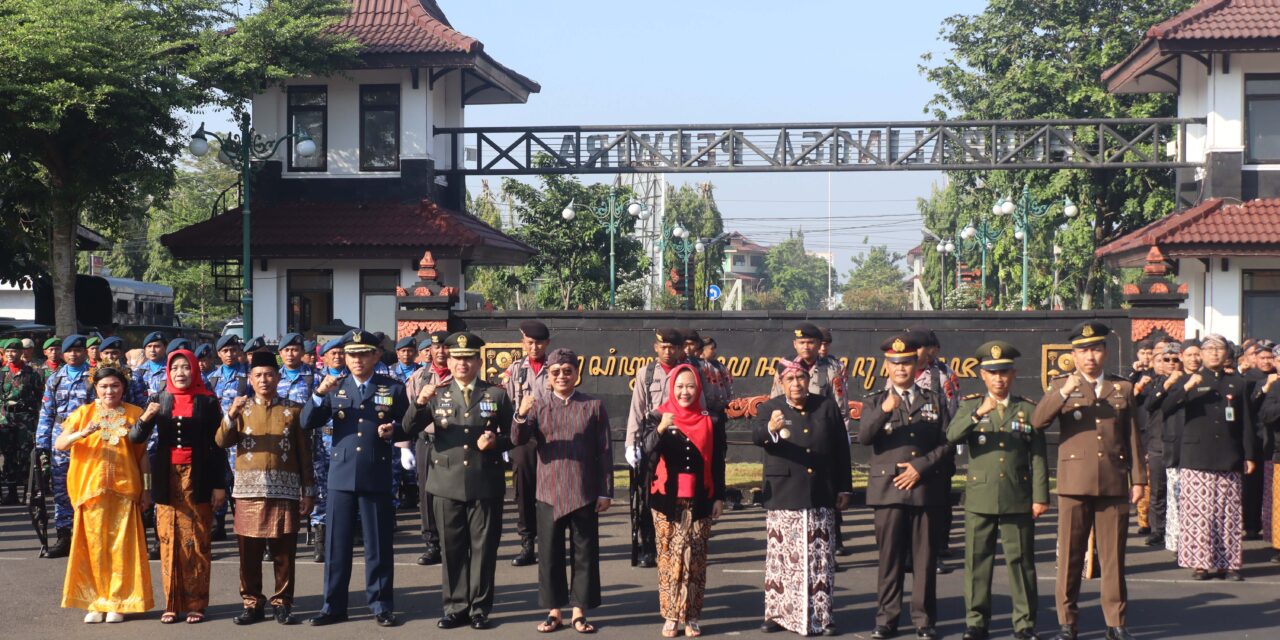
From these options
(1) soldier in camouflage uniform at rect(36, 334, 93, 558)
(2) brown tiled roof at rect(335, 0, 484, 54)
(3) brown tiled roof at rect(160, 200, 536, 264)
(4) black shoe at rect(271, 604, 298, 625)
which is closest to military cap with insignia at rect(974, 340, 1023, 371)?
(4) black shoe at rect(271, 604, 298, 625)

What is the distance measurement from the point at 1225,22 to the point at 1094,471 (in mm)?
15258

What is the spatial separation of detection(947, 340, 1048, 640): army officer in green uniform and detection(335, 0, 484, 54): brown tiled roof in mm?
15504

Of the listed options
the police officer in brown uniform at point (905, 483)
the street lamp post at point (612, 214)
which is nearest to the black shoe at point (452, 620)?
the police officer in brown uniform at point (905, 483)

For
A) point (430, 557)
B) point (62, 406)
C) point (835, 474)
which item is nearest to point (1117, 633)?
point (835, 474)

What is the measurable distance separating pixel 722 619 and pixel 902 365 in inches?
85.2

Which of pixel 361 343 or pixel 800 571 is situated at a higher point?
pixel 361 343

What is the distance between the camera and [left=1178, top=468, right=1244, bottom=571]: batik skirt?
10.6 metres

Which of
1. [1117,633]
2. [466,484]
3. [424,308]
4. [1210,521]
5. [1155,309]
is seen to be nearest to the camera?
[1117,633]

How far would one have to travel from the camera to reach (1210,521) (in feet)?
34.8

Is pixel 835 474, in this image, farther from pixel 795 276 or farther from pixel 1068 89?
pixel 795 276

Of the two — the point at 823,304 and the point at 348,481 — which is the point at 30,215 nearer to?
the point at 348,481

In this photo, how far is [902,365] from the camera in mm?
8766

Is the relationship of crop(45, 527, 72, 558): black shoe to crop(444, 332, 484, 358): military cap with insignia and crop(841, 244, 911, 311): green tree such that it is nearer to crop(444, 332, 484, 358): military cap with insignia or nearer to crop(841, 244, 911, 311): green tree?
crop(444, 332, 484, 358): military cap with insignia

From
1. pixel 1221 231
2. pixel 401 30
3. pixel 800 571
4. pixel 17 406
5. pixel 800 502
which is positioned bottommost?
pixel 800 571
